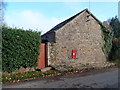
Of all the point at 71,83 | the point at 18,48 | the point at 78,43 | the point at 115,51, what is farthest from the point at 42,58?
the point at 115,51

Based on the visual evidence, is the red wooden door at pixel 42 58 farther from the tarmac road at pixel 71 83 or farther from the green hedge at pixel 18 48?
the tarmac road at pixel 71 83

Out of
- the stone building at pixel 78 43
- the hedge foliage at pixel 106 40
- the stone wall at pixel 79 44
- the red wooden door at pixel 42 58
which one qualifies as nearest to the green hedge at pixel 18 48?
the red wooden door at pixel 42 58

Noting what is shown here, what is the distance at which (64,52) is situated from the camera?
13.8 m

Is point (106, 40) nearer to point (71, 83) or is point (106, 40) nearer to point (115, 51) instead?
point (115, 51)

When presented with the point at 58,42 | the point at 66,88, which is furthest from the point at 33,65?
the point at 66,88

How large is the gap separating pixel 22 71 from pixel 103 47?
984 cm

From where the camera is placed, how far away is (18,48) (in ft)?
33.6

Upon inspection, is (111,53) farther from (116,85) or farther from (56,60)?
(116,85)

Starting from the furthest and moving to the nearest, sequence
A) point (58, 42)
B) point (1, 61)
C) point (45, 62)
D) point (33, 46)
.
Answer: point (58, 42)
point (45, 62)
point (33, 46)
point (1, 61)

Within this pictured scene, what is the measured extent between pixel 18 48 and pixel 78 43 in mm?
6704

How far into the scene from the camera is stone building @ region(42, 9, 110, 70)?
43.6 ft

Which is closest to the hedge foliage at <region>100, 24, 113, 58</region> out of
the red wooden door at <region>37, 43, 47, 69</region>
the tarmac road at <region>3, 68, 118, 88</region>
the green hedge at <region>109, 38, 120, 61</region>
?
the green hedge at <region>109, 38, 120, 61</region>

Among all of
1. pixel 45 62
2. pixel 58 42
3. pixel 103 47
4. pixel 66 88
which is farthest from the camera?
pixel 103 47

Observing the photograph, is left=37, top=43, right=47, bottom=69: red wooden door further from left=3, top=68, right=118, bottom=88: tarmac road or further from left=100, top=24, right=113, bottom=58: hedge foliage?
left=100, top=24, right=113, bottom=58: hedge foliage
